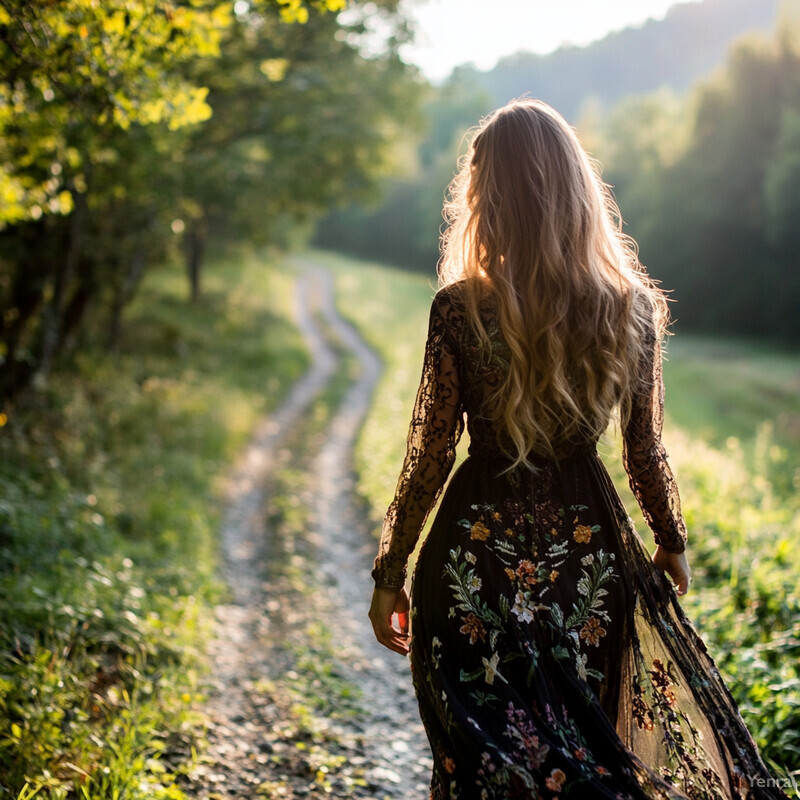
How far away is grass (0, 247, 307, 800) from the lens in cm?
362

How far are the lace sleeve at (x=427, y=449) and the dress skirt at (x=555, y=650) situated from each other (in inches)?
3.6

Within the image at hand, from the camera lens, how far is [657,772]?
7.70ft

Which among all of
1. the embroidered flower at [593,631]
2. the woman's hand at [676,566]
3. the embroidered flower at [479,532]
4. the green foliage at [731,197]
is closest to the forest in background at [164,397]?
the woman's hand at [676,566]

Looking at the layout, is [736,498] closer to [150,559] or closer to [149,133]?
[150,559]

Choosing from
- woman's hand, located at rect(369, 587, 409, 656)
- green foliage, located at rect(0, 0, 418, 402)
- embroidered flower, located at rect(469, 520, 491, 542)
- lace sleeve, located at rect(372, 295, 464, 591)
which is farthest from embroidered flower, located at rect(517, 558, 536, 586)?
green foliage, located at rect(0, 0, 418, 402)

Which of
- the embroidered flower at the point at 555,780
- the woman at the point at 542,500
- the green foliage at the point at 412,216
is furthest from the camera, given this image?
the green foliage at the point at 412,216

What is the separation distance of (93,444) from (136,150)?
3.68 metres

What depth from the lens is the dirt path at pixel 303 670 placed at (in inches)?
157

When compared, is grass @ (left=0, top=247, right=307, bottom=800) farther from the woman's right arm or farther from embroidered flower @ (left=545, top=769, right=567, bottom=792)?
the woman's right arm

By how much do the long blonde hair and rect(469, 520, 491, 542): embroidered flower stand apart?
25 cm

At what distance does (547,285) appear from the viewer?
2434 millimetres

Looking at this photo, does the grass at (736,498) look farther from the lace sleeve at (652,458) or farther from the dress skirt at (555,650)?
the dress skirt at (555,650)

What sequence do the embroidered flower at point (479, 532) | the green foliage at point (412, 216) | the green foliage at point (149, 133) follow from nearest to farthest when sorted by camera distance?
the embroidered flower at point (479, 532), the green foliage at point (149, 133), the green foliage at point (412, 216)

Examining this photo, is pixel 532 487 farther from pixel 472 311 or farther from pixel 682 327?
pixel 682 327
